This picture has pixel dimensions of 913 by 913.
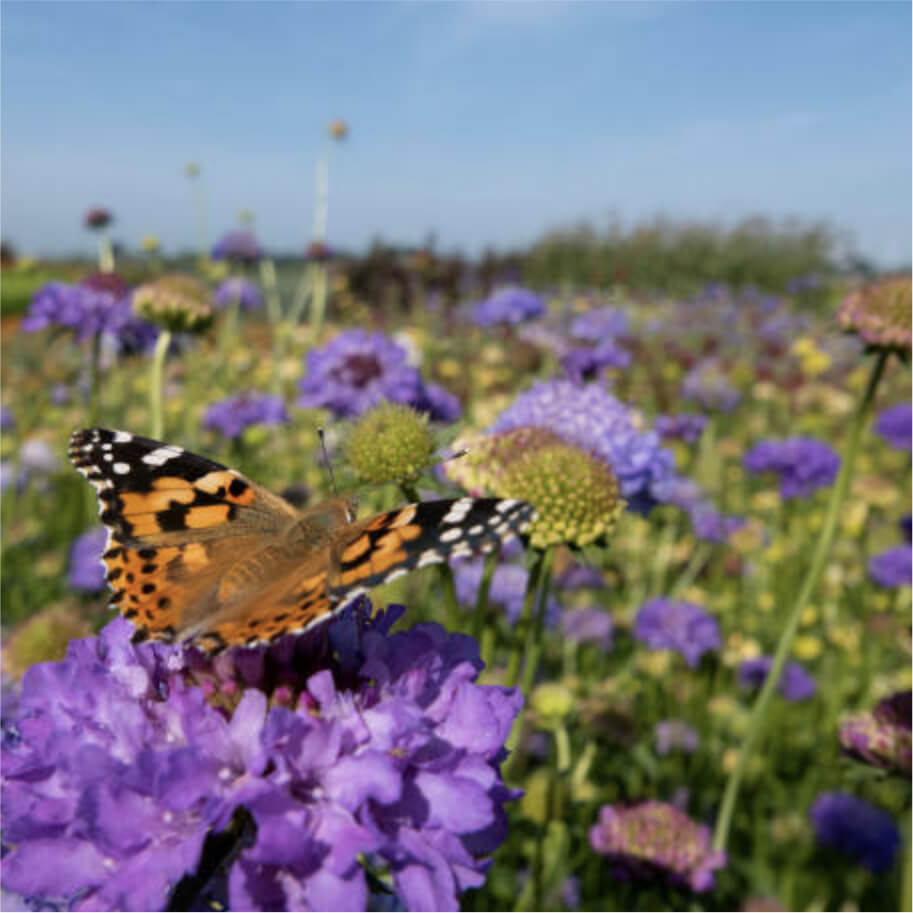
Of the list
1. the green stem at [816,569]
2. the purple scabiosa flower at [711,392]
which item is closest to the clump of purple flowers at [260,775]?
the green stem at [816,569]

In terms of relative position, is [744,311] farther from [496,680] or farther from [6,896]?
[6,896]

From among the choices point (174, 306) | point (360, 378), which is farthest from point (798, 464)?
point (174, 306)

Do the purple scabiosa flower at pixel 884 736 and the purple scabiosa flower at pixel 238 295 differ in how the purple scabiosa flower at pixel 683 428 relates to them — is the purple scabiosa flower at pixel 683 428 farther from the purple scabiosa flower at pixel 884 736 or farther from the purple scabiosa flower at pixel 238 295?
the purple scabiosa flower at pixel 884 736

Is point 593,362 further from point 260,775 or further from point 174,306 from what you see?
point 260,775

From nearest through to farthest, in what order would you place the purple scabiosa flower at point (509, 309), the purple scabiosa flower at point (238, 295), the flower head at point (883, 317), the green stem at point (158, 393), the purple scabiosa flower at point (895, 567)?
1. the flower head at point (883, 317)
2. the green stem at point (158, 393)
3. the purple scabiosa flower at point (895, 567)
4. the purple scabiosa flower at point (509, 309)
5. the purple scabiosa flower at point (238, 295)

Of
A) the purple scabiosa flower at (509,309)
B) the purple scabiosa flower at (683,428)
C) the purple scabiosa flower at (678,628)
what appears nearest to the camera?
the purple scabiosa flower at (678,628)

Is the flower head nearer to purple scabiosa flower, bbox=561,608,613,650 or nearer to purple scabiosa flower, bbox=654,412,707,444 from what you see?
purple scabiosa flower, bbox=561,608,613,650
